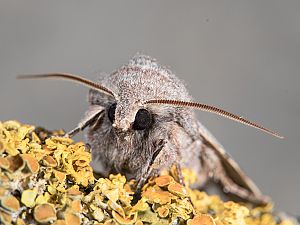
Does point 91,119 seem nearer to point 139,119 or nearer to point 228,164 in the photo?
point 139,119

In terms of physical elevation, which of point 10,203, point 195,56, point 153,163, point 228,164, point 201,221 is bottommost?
point 10,203

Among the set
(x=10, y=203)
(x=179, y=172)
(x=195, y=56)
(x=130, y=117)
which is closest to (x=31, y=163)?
(x=10, y=203)

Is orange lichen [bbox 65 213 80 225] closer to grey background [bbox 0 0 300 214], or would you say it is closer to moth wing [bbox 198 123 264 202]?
moth wing [bbox 198 123 264 202]

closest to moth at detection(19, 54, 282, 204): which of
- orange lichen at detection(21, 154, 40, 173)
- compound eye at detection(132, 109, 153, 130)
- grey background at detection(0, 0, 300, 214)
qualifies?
compound eye at detection(132, 109, 153, 130)

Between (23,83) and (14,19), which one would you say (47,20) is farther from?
(23,83)

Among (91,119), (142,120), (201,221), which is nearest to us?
(201,221)

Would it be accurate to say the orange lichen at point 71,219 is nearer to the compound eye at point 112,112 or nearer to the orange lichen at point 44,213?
the orange lichen at point 44,213

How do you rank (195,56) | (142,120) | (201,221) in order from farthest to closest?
(195,56), (142,120), (201,221)

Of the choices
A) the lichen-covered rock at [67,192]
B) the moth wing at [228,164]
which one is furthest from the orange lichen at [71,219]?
the moth wing at [228,164]
